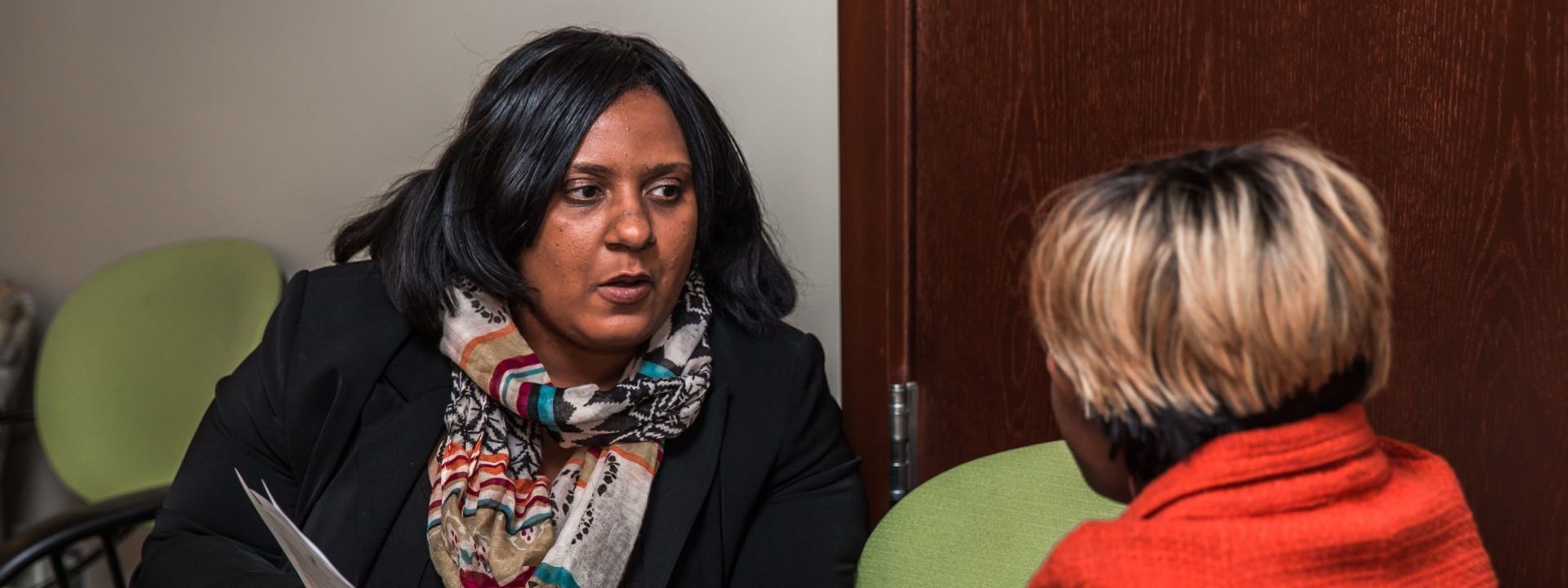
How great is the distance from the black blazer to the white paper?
33cm

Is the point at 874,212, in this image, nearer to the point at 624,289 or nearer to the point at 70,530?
the point at 624,289

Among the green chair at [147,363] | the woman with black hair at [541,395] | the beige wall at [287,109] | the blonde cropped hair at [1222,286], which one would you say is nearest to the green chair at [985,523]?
the woman with black hair at [541,395]

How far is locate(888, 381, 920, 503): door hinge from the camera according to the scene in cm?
183

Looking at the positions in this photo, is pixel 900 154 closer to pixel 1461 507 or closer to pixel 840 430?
pixel 840 430

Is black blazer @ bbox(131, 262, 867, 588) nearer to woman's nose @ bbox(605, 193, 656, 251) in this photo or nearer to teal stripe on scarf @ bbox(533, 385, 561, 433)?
teal stripe on scarf @ bbox(533, 385, 561, 433)

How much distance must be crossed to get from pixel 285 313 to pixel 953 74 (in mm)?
949

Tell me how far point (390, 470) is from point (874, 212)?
73 centimetres

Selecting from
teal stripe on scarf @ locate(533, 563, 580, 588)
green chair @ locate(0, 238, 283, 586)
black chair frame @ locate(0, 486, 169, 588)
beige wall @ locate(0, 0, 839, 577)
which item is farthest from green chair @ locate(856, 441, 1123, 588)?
green chair @ locate(0, 238, 283, 586)

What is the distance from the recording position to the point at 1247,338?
0.77 metres

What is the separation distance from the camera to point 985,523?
4.29ft

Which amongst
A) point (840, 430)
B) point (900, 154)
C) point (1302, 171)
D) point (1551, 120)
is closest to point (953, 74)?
point (900, 154)

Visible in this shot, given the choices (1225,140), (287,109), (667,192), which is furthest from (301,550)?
(287,109)

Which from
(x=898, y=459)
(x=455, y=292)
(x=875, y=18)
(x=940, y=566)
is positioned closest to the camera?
(x=940, y=566)

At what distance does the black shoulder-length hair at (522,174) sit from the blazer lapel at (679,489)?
0.16 metres
